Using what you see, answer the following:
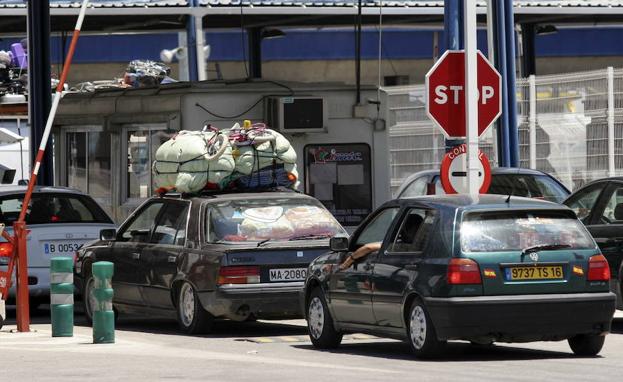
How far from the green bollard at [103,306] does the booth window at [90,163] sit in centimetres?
819

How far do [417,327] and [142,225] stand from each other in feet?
18.2

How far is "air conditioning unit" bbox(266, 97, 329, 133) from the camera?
21484 mm

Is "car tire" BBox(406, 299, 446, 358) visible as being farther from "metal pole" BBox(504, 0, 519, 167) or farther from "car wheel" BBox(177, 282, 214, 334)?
"metal pole" BBox(504, 0, 519, 167)

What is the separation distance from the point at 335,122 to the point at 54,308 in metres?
6.91

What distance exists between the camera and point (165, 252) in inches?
668

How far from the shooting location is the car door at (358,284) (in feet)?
46.4

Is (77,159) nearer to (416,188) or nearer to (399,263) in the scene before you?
(416,188)

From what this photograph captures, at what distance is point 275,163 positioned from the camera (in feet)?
59.7

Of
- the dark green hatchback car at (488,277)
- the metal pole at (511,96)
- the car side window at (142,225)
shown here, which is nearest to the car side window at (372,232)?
the dark green hatchback car at (488,277)

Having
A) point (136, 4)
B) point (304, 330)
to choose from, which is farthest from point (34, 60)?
point (136, 4)

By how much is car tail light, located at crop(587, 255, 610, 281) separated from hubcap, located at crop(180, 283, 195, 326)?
4596 mm

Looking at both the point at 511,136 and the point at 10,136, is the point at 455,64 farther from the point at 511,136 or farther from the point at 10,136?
the point at 10,136

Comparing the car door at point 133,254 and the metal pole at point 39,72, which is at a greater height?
the metal pole at point 39,72

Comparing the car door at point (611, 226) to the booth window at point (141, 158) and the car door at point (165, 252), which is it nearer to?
the car door at point (165, 252)
